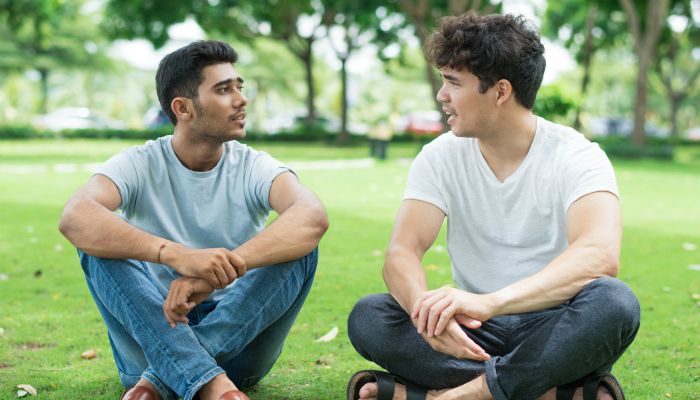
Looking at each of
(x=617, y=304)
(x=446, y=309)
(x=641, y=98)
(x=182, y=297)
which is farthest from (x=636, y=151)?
(x=182, y=297)

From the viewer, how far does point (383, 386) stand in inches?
133

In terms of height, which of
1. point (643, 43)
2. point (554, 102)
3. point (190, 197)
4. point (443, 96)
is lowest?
point (554, 102)

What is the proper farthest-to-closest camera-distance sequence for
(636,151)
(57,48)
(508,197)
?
1. (57,48)
2. (636,151)
3. (508,197)

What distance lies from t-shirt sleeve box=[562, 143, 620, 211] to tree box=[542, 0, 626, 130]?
90.6ft

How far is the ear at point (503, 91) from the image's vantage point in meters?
3.40

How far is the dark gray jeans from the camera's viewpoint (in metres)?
3.02

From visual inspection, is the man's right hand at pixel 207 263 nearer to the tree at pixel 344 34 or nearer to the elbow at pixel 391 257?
the elbow at pixel 391 257

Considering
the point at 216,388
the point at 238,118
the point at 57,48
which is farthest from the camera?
the point at 57,48

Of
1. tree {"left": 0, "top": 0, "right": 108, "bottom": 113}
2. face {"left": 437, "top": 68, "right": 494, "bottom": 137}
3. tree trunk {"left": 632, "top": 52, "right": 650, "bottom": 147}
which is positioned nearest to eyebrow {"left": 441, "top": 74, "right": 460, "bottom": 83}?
face {"left": 437, "top": 68, "right": 494, "bottom": 137}

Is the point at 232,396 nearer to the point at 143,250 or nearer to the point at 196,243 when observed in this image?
the point at 143,250

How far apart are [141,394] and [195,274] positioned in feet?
1.58

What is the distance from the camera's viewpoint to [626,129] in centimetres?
5550

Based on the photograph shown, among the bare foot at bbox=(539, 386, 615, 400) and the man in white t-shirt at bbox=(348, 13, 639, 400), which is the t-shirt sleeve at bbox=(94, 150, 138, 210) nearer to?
the man in white t-shirt at bbox=(348, 13, 639, 400)

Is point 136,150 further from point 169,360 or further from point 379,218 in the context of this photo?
point 379,218
